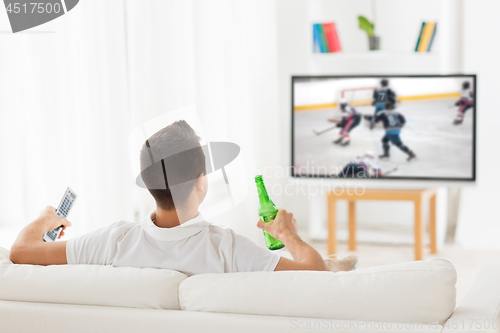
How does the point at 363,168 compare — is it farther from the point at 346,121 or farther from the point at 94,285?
the point at 94,285

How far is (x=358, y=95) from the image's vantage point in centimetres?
325

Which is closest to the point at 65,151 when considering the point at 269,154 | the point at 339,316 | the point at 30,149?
the point at 30,149

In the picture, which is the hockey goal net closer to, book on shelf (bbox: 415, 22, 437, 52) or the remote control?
book on shelf (bbox: 415, 22, 437, 52)

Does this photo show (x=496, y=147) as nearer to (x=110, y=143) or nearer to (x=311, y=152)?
(x=311, y=152)

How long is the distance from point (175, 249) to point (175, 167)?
185 mm

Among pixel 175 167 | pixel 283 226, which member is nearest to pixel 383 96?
pixel 283 226

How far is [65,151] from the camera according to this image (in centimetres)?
279

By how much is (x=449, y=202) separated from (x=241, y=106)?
5.83ft

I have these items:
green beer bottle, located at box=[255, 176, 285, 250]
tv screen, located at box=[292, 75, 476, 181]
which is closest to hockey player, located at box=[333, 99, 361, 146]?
tv screen, located at box=[292, 75, 476, 181]

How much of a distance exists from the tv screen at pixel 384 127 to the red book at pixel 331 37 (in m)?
0.51

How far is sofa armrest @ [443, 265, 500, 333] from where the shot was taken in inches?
36.0

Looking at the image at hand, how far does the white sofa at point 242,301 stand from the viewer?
37.8 inches

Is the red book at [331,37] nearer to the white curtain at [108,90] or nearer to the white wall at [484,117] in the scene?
the white curtain at [108,90]

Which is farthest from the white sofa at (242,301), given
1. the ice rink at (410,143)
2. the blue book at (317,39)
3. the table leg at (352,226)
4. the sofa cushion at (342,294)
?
the blue book at (317,39)
